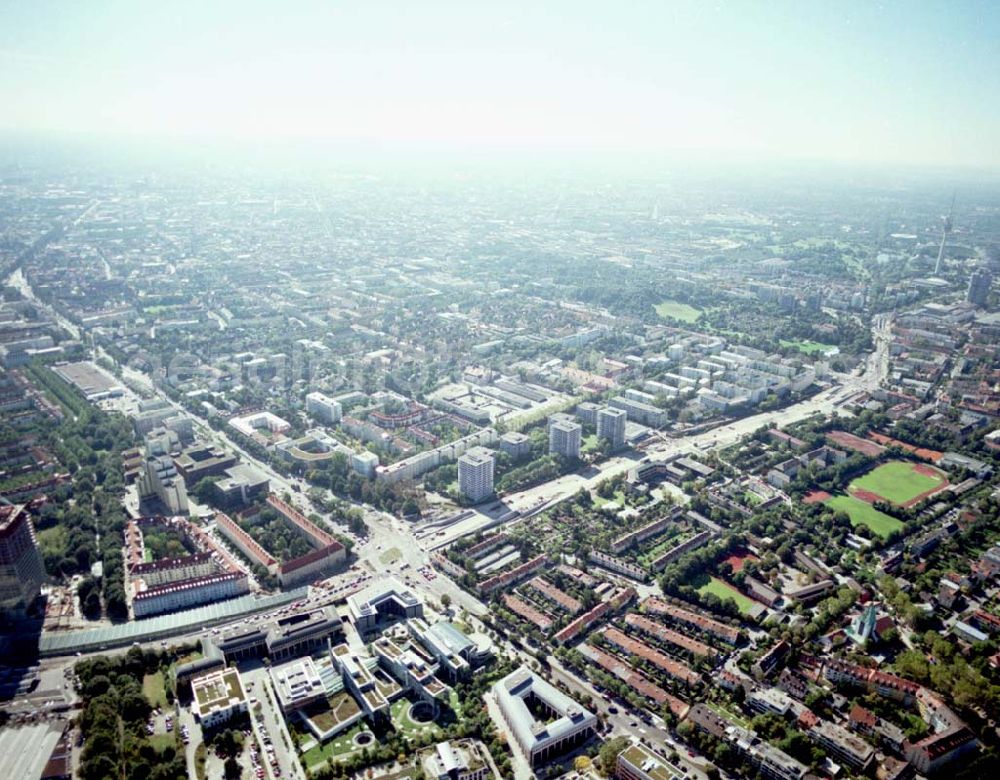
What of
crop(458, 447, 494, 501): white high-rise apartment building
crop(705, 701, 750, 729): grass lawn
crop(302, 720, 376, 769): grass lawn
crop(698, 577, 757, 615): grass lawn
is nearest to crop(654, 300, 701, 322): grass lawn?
crop(458, 447, 494, 501): white high-rise apartment building

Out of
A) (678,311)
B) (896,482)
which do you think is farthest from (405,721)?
(678,311)

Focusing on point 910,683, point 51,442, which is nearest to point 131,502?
point 51,442

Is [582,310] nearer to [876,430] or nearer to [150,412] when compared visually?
[876,430]

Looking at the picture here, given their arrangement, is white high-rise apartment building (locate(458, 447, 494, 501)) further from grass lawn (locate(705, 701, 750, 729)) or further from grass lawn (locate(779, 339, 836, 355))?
grass lawn (locate(779, 339, 836, 355))

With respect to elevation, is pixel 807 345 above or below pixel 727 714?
above

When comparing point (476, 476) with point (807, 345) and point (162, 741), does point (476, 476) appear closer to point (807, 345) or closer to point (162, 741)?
point (162, 741)

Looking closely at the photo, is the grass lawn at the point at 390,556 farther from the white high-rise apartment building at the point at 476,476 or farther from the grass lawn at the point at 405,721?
the grass lawn at the point at 405,721

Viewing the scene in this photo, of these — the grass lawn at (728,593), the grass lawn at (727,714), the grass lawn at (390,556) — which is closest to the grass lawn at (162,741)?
the grass lawn at (390,556)
